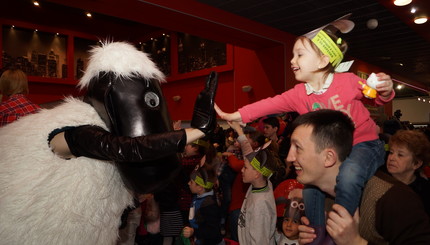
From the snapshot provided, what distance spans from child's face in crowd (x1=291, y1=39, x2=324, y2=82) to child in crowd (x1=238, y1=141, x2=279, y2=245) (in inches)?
52.4

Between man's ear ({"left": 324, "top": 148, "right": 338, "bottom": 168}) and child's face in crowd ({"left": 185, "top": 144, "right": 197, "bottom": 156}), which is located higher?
man's ear ({"left": 324, "top": 148, "right": 338, "bottom": 168})

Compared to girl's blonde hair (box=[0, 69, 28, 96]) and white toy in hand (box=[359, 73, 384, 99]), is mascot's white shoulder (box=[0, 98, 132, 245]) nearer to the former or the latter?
girl's blonde hair (box=[0, 69, 28, 96])

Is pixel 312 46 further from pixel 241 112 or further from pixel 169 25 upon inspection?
pixel 169 25

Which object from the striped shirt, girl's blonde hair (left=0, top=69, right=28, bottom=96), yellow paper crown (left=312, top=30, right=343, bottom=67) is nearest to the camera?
yellow paper crown (left=312, top=30, right=343, bottom=67)

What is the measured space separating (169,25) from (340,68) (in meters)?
3.71

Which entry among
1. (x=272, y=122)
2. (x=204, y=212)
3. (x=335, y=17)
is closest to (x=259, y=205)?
(x=204, y=212)

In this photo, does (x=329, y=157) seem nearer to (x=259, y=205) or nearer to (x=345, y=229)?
(x=345, y=229)

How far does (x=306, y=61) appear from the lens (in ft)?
6.32

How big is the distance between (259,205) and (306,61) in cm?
152

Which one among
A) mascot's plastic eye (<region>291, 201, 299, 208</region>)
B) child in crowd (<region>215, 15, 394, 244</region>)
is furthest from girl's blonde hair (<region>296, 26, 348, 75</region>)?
mascot's plastic eye (<region>291, 201, 299, 208</region>)

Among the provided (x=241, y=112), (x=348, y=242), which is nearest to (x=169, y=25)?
(x=241, y=112)

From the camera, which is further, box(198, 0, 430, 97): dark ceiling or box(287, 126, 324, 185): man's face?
box(198, 0, 430, 97): dark ceiling

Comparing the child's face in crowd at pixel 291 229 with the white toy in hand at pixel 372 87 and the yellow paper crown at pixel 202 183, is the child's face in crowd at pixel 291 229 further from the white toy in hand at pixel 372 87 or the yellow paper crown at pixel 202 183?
A: the white toy in hand at pixel 372 87

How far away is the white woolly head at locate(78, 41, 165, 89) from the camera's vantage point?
1.60 metres
